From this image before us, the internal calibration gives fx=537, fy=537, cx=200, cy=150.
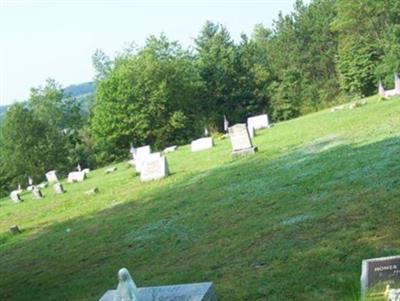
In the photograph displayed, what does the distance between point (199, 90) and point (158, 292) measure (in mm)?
53391

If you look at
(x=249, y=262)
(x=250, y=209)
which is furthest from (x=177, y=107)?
(x=249, y=262)

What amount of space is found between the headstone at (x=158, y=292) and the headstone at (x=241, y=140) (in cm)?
1537

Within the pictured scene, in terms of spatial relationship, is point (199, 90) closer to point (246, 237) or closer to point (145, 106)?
point (145, 106)

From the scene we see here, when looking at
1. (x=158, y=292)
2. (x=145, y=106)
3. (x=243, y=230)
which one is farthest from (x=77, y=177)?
(x=158, y=292)

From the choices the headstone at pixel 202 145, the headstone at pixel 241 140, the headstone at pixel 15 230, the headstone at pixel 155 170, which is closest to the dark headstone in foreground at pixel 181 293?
the headstone at pixel 15 230

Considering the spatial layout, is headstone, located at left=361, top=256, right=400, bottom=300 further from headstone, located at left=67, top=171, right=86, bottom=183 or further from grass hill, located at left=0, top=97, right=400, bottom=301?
headstone, located at left=67, top=171, right=86, bottom=183

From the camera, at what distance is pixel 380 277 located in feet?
19.9

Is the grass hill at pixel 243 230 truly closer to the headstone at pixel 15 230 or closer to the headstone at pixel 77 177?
the headstone at pixel 15 230

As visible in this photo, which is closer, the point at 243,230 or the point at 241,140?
the point at 243,230

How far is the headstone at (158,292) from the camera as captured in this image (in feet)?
21.2

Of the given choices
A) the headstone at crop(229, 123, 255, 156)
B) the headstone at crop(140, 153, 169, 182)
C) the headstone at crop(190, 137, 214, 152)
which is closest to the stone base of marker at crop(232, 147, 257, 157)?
the headstone at crop(229, 123, 255, 156)

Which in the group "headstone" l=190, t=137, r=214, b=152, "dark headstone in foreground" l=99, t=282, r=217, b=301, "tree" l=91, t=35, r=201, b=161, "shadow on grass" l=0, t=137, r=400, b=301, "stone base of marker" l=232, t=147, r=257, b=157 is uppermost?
"tree" l=91, t=35, r=201, b=161

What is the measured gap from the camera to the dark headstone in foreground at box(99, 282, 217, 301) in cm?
654

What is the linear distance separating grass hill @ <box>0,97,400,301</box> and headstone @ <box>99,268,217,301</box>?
0.93 metres
